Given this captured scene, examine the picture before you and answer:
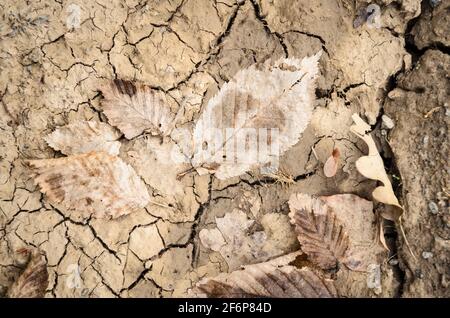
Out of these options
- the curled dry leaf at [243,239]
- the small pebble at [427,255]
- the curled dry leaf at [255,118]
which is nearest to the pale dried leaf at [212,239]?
the curled dry leaf at [243,239]

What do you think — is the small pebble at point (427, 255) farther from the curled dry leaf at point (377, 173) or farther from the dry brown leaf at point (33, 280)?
the dry brown leaf at point (33, 280)

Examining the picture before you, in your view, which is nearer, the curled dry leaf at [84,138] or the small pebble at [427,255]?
the small pebble at [427,255]

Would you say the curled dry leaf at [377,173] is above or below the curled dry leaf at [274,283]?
above

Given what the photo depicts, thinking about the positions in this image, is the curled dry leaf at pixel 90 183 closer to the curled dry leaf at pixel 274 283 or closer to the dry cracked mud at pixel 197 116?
the dry cracked mud at pixel 197 116

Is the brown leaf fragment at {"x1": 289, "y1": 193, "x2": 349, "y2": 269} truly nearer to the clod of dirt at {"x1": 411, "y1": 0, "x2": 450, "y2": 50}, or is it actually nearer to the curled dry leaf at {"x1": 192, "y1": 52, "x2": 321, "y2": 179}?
the curled dry leaf at {"x1": 192, "y1": 52, "x2": 321, "y2": 179}

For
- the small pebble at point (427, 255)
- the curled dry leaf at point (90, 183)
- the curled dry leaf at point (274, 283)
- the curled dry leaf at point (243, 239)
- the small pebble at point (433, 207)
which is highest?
the curled dry leaf at point (90, 183)

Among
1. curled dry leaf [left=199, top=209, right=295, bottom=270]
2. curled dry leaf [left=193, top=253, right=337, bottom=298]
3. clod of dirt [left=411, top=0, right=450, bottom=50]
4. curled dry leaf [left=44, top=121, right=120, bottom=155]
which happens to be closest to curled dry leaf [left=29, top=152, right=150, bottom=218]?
curled dry leaf [left=44, top=121, right=120, bottom=155]

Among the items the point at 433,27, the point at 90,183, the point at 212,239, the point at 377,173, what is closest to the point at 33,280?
the point at 90,183
